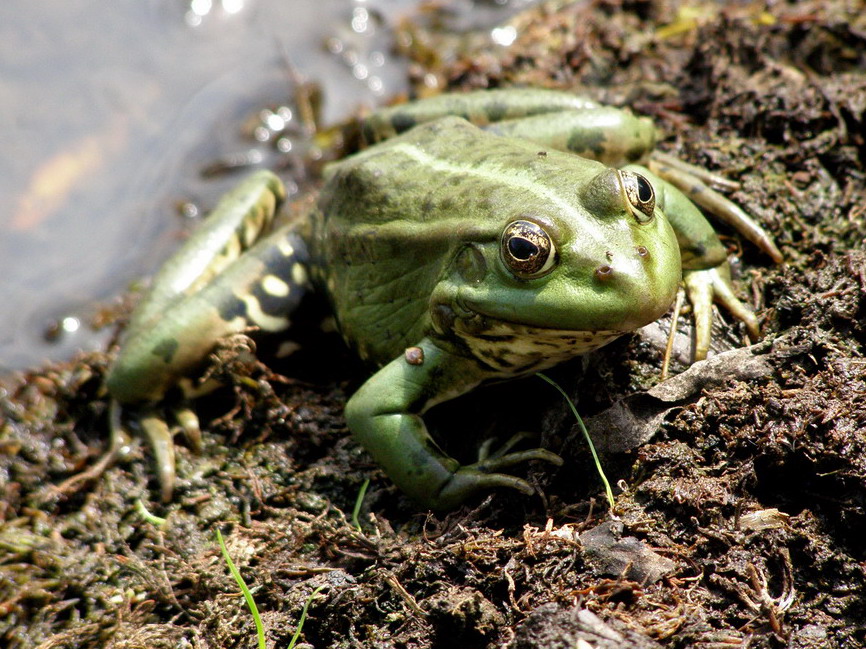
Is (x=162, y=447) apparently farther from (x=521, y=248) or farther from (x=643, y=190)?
(x=643, y=190)

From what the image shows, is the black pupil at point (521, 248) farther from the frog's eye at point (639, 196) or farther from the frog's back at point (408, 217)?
the frog's eye at point (639, 196)

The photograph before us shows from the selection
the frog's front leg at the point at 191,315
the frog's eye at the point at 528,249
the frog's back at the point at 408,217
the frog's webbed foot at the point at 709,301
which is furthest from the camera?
the frog's front leg at the point at 191,315

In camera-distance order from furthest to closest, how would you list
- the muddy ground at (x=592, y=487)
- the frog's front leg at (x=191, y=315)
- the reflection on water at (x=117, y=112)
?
the reflection on water at (x=117, y=112) → the frog's front leg at (x=191, y=315) → the muddy ground at (x=592, y=487)

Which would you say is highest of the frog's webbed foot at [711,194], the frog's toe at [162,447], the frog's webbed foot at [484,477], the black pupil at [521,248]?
the black pupil at [521,248]

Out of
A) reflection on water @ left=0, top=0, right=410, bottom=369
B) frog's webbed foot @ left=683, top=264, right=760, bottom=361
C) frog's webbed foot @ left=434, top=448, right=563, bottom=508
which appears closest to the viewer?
frog's webbed foot @ left=434, top=448, right=563, bottom=508

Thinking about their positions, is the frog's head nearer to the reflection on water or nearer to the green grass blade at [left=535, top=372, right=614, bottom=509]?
the green grass blade at [left=535, top=372, right=614, bottom=509]

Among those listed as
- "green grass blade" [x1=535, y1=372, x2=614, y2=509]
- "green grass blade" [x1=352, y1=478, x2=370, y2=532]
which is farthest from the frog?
"green grass blade" [x1=352, y1=478, x2=370, y2=532]

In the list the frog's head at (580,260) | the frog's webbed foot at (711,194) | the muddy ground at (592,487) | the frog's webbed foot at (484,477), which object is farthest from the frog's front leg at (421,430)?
the frog's webbed foot at (711,194)
